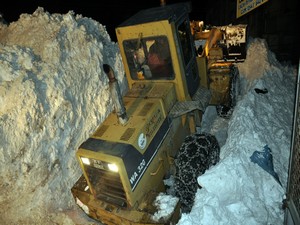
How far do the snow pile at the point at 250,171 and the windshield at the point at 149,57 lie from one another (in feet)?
5.83

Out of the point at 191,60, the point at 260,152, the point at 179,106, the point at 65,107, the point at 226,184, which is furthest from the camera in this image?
the point at 65,107

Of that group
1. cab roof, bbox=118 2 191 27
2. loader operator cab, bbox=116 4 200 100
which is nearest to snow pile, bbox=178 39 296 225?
loader operator cab, bbox=116 4 200 100

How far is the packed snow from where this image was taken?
13.4ft

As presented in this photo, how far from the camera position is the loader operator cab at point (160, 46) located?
186 inches

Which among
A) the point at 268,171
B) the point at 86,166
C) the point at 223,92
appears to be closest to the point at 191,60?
the point at 223,92

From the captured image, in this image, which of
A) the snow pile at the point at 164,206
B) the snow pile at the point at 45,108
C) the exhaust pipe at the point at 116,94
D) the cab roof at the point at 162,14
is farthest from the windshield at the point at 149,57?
the snow pile at the point at 164,206

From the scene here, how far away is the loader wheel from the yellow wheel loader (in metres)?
0.39

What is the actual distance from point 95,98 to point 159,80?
2097 mm

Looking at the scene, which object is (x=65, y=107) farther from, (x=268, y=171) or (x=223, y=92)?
(x=268, y=171)

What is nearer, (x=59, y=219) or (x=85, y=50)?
(x=59, y=219)

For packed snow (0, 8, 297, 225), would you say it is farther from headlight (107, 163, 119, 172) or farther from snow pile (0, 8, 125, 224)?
headlight (107, 163, 119, 172)

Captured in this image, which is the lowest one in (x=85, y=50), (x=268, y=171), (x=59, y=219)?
(x=59, y=219)

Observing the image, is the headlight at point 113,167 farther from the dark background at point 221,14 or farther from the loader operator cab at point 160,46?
the dark background at point 221,14

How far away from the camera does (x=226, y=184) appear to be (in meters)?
4.09
